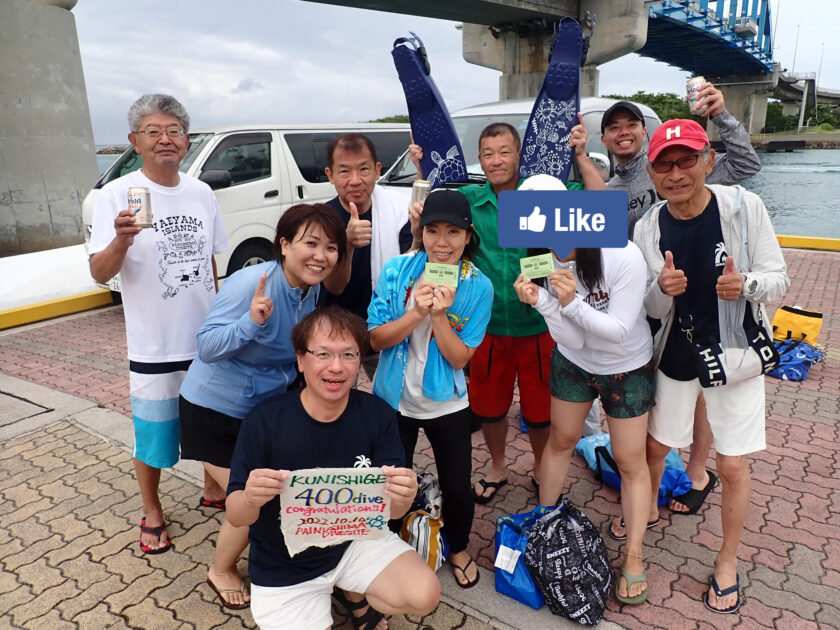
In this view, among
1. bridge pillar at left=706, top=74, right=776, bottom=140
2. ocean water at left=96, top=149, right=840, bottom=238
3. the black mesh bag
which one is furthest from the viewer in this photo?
bridge pillar at left=706, top=74, right=776, bottom=140

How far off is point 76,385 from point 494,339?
12.5ft

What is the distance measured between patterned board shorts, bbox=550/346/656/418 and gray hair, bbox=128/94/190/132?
1.95 m

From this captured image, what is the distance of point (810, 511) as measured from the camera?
303 centimetres

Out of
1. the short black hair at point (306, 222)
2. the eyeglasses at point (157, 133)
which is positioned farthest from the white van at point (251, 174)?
the short black hair at point (306, 222)

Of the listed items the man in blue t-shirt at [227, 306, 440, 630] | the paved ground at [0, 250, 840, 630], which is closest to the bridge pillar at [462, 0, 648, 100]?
the paved ground at [0, 250, 840, 630]

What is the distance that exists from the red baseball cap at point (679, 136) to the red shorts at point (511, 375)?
1.08 meters

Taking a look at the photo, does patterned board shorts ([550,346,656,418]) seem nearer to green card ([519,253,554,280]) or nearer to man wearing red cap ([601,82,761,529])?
green card ([519,253,554,280])

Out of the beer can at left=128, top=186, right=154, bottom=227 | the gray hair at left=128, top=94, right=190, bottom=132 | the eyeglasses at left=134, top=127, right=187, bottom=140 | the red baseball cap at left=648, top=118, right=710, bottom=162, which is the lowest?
the beer can at left=128, top=186, right=154, bottom=227

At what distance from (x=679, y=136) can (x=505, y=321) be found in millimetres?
1128

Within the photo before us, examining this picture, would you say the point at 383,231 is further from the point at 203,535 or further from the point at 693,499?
the point at 693,499

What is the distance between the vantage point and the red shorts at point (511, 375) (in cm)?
283

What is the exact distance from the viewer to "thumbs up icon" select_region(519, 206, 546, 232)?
2.01 metres

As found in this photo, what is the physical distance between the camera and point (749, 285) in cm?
202

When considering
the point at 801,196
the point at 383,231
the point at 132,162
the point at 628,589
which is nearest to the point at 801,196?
the point at 801,196
